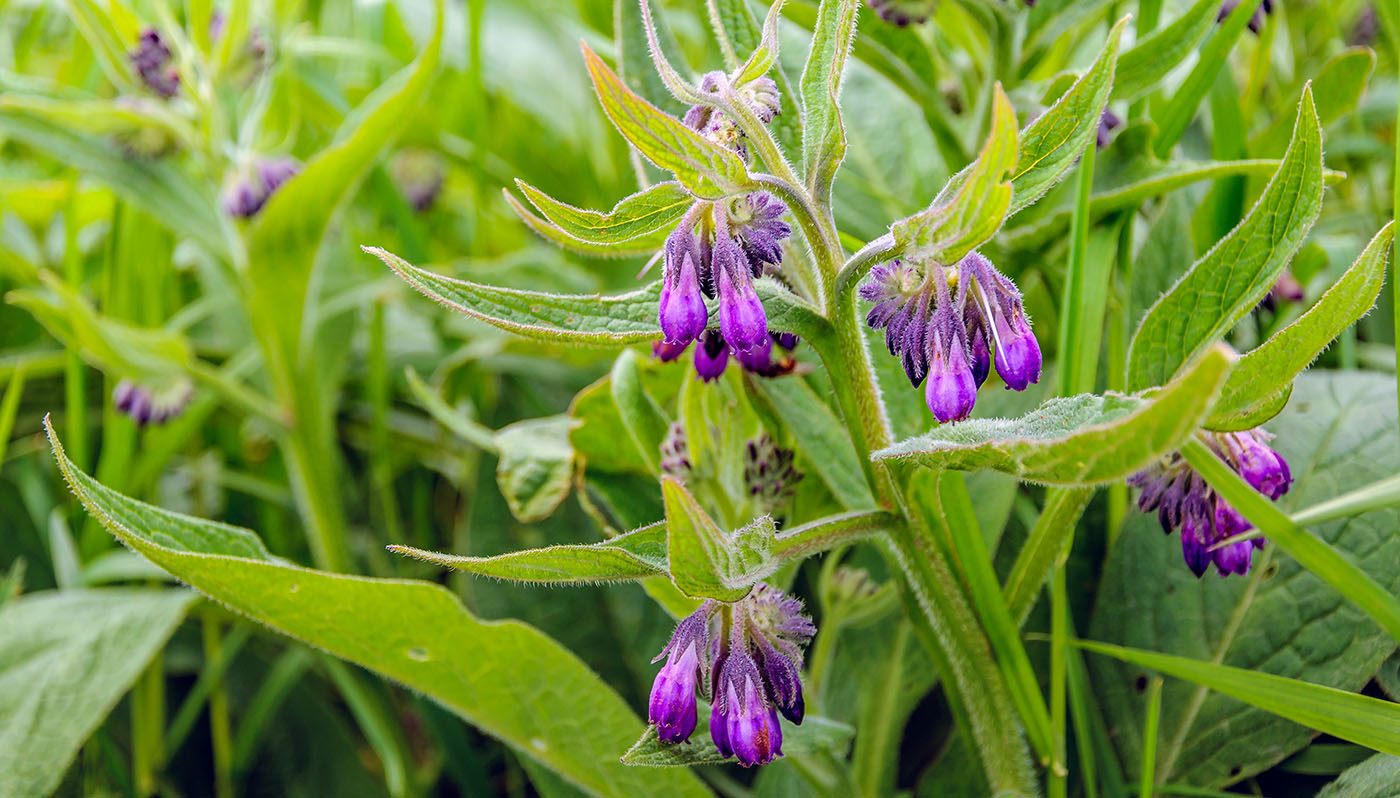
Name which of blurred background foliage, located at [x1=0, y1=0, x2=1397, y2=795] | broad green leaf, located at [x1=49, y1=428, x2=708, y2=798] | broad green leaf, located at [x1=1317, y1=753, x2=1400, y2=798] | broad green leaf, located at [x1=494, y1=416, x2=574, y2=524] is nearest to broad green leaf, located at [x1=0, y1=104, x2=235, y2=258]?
blurred background foliage, located at [x1=0, y1=0, x2=1397, y2=795]

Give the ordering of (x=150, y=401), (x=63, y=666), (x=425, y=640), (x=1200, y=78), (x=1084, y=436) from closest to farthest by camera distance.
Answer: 1. (x=1084, y=436)
2. (x=425, y=640)
3. (x=1200, y=78)
4. (x=63, y=666)
5. (x=150, y=401)

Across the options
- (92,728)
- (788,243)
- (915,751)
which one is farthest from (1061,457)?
(92,728)

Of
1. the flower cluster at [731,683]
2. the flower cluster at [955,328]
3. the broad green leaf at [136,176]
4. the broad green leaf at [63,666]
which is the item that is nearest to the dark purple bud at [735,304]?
the flower cluster at [955,328]

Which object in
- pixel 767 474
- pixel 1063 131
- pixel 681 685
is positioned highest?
pixel 1063 131

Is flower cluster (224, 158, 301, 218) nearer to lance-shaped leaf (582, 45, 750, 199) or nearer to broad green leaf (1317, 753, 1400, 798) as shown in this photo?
lance-shaped leaf (582, 45, 750, 199)

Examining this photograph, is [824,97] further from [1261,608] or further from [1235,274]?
[1261,608]

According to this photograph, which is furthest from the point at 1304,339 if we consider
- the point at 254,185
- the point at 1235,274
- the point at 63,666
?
the point at 254,185

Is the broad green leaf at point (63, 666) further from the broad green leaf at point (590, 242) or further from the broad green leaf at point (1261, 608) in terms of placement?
the broad green leaf at point (1261, 608)
